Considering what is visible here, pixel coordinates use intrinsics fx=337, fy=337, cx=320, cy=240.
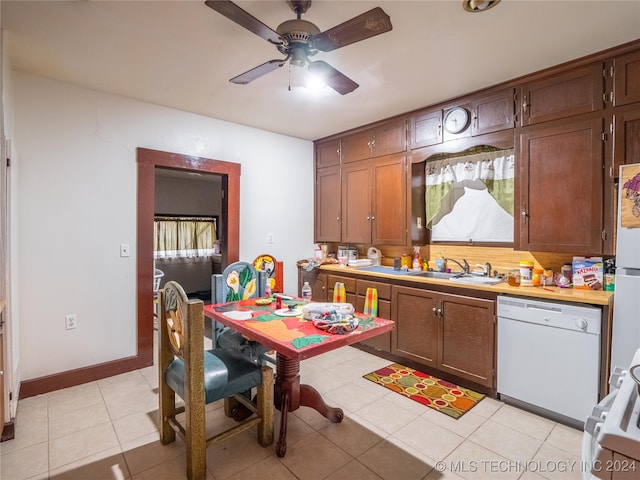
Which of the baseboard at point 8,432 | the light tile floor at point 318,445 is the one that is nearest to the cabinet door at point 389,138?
the light tile floor at point 318,445

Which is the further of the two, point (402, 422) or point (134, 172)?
point (134, 172)

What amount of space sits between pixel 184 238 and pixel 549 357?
5.73 meters

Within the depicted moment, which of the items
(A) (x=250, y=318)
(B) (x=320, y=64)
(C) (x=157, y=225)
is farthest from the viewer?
(C) (x=157, y=225)

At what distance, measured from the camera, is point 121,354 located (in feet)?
10.0

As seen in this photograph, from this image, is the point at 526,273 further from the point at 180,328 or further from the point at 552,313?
the point at 180,328

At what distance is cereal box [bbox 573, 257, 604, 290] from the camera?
2.36 m

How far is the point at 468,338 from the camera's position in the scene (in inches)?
107

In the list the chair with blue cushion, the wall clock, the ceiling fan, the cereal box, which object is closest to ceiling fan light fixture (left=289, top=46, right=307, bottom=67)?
the ceiling fan

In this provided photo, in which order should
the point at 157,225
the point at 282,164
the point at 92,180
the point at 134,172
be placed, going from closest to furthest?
1. the point at 92,180
2. the point at 134,172
3. the point at 282,164
4. the point at 157,225

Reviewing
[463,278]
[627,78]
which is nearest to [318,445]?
[463,278]

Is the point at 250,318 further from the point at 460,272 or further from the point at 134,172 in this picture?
the point at 460,272

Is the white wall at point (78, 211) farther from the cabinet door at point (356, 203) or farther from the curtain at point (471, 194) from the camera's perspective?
the curtain at point (471, 194)

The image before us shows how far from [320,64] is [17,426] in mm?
2975

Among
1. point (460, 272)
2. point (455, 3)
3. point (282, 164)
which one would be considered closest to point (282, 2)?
point (455, 3)
